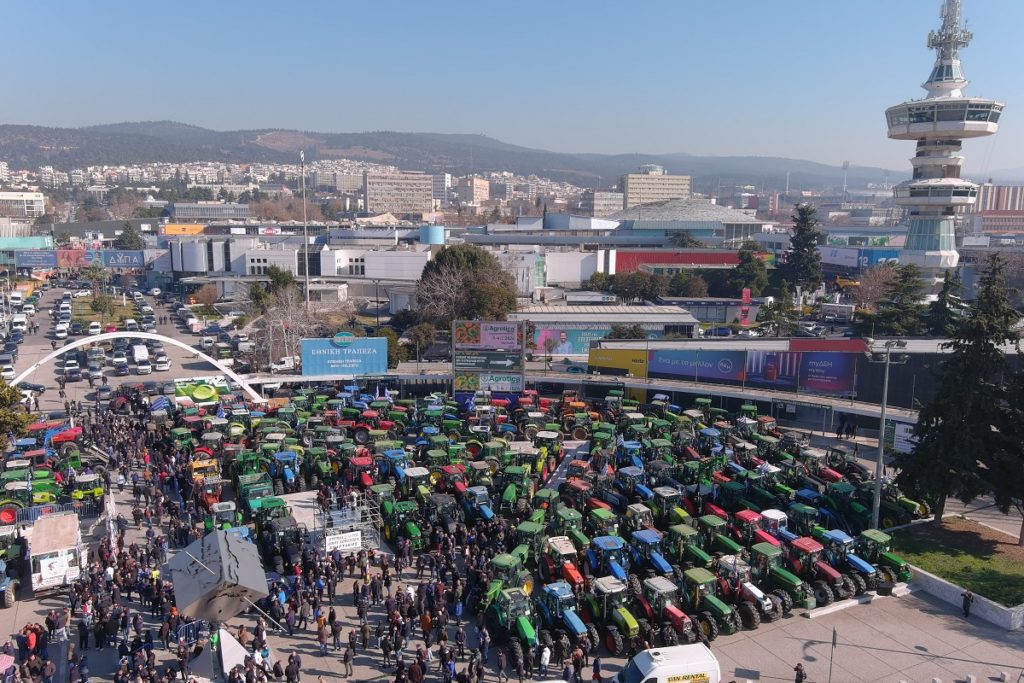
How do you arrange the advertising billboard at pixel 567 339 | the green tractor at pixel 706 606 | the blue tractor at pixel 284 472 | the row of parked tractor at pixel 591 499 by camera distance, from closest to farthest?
the green tractor at pixel 706 606
the row of parked tractor at pixel 591 499
the blue tractor at pixel 284 472
the advertising billboard at pixel 567 339

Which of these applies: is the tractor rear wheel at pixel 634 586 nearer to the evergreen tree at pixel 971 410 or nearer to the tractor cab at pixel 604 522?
the tractor cab at pixel 604 522

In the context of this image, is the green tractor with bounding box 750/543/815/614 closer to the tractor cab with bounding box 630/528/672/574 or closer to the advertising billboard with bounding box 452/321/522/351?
the tractor cab with bounding box 630/528/672/574

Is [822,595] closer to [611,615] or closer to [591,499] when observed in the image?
[611,615]

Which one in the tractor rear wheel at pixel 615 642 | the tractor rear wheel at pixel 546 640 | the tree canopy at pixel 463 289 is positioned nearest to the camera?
the tractor rear wheel at pixel 546 640

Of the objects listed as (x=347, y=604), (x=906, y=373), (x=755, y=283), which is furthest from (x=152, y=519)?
(x=755, y=283)

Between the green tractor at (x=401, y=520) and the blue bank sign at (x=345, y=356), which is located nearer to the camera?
the green tractor at (x=401, y=520)

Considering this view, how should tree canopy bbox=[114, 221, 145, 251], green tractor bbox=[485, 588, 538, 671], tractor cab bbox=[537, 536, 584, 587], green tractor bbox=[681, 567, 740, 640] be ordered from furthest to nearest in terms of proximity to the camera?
tree canopy bbox=[114, 221, 145, 251] → tractor cab bbox=[537, 536, 584, 587] → green tractor bbox=[681, 567, 740, 640] → green tractor bbox=[485, 588, 538, 671]

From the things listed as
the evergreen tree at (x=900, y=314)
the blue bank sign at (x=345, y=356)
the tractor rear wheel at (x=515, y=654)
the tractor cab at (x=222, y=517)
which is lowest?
the tractor rear wheel at (x=515, y=654)

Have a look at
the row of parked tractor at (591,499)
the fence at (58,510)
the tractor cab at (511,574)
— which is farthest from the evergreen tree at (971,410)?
the fence at (58,510)

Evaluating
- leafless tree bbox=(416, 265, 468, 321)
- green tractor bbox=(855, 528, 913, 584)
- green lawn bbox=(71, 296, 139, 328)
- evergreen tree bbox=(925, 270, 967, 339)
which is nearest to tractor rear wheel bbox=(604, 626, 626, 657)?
green tractor bbox=(855, 528, 913, 584)
